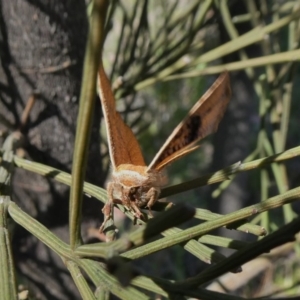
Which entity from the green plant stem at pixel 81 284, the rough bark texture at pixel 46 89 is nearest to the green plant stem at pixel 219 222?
the green plant stem at pixel 81 284

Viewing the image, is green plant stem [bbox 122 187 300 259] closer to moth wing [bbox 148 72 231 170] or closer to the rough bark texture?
moth wing [bbox 148 72 231 170]

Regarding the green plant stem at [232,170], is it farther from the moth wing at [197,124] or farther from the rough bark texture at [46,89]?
the rough bark texture at [46,89]

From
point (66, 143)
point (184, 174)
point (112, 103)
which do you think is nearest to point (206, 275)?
point (112, 103)

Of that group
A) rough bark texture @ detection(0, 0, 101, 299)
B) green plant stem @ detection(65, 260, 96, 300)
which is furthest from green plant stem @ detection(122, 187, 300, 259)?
rough bark texture @ detection(0, 0, 101, 299)

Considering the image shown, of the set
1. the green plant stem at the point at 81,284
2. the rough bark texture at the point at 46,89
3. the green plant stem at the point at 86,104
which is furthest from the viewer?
the rough bark texture at the point at 46,89

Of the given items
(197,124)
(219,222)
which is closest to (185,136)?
(197,124)

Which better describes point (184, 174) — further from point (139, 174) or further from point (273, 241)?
point (273, 241)
